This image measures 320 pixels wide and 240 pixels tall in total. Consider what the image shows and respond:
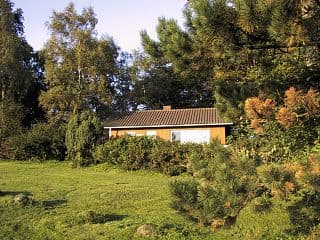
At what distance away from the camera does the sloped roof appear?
3188cm

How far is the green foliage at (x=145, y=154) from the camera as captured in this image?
20.9m

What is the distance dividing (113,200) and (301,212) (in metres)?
7.03

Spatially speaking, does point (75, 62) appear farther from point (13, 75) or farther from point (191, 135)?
point (191, 135)

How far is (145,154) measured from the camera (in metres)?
21.8

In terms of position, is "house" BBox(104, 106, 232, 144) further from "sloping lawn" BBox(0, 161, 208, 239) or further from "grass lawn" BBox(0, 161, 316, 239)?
"grass lawn" BBox(0, 161, 316, 239)

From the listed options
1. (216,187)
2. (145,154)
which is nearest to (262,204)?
(216,187)

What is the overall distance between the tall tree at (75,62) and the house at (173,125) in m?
2.52

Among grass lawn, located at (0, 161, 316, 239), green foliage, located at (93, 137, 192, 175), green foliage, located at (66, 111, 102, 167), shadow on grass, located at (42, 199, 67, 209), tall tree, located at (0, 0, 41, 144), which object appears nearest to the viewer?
grass lawn, located at (0, 161, 316, 239)

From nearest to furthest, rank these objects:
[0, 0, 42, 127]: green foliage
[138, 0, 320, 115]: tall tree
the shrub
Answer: the shrub < [138, 0, 320, 115]: tall tree < [0, 0, 42, 127]: green foliage

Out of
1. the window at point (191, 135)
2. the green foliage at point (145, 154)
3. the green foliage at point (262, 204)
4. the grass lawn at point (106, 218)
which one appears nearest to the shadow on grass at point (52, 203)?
the grass lawn at point (106, 218)

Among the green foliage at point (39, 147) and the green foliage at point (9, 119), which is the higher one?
the green foliage at point (9, 119)

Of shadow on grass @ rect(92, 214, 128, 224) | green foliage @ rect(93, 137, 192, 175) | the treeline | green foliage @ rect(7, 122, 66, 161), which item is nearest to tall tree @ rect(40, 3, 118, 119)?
green foliage @ rect(7, 122, 66, 161)

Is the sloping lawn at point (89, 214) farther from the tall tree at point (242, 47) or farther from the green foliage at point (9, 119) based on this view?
the green foliage at point (9, 119)

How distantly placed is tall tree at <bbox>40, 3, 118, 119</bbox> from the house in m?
2.52
